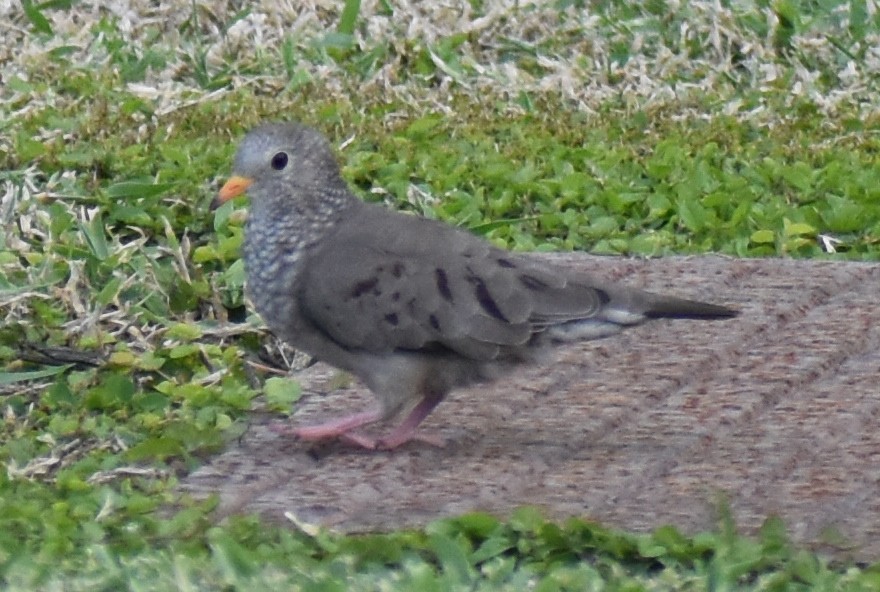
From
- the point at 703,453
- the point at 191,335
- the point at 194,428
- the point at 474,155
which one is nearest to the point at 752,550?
the point at 703,453

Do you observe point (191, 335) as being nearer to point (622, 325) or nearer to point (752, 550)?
point (622, 325)

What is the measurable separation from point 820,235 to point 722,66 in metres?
2.16

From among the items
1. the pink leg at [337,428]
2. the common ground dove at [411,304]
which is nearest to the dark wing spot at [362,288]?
the common ground dove at [411,304]

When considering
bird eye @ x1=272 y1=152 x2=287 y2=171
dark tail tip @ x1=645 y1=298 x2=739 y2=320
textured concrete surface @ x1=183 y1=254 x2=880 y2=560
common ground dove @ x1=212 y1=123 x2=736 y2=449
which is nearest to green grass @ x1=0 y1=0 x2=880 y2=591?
textured concrete surface @ x1=183 y1=254 x2=880 y2=560

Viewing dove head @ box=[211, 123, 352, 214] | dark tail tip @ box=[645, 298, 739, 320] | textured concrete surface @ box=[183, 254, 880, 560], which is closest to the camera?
textured concrete surface @ box=[183, 254, 880, 560]

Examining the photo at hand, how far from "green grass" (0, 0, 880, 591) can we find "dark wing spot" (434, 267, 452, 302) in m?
0.69

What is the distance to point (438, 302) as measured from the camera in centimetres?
522

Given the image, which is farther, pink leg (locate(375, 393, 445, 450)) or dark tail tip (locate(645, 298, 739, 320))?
pink leg (locate(375, 393, 445, 450))

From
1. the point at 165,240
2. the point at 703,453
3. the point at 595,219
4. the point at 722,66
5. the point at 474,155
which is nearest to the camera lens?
the point at 703,453

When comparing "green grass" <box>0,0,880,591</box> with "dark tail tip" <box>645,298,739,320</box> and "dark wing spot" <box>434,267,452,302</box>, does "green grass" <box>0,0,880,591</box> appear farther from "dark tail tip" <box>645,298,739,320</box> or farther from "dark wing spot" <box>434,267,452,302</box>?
"dark tail tip" <box>645,298,739,320</box>

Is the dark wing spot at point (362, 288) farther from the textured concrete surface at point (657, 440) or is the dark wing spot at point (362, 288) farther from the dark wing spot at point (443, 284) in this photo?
the textured concrete surface at point (657, 440)

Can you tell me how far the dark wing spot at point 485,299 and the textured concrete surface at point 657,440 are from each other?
1.20 ft

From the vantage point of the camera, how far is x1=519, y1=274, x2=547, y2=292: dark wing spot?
5270mm

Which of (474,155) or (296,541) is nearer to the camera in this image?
(296,541)
